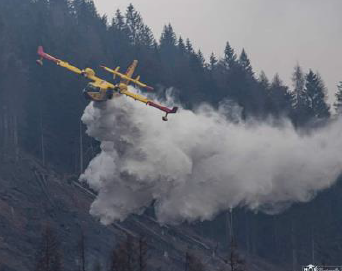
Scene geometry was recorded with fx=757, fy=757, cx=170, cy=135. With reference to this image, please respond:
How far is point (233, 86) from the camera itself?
92438 mm

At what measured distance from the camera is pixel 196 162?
59.7 meters

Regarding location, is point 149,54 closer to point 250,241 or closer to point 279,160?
point 250,241

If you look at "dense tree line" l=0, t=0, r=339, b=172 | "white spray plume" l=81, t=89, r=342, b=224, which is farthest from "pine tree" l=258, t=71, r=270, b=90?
"white spray plume" l=81, t=89, r=342, b=224

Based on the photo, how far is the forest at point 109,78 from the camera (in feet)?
250

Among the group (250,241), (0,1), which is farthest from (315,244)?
(0,1)

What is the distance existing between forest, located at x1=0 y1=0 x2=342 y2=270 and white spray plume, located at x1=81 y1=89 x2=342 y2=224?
4.15 metres

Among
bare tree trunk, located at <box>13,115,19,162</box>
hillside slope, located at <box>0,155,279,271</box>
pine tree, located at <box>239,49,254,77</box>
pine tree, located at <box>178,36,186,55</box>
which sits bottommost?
hillside slope, located at <box>0,155,279,271</box>

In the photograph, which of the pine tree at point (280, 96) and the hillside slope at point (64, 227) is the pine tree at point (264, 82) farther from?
the hillside slope at point (64, 227)

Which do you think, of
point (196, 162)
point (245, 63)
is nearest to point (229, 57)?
point (245, 63)

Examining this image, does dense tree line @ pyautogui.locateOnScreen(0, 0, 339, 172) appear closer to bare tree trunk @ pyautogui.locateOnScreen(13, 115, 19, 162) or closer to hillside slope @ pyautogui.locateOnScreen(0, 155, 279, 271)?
bare tree trunk @ pyautogui.locateOnScreen(13, 115, 19, 162)

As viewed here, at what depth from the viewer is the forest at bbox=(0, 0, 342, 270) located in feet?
250

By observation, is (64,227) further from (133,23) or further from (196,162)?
(133,23)

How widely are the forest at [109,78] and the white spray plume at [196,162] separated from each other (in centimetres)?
415

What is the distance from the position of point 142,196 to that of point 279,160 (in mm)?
15510
